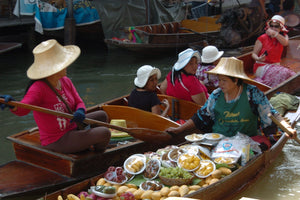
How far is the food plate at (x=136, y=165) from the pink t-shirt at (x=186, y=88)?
159 cm

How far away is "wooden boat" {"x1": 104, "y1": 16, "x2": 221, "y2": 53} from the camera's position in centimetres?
1091

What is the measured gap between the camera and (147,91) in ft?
15.6

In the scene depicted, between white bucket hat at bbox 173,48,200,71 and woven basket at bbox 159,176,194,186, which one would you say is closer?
woven basket at bbox 159,176,194,186

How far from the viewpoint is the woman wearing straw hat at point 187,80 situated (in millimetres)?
4824

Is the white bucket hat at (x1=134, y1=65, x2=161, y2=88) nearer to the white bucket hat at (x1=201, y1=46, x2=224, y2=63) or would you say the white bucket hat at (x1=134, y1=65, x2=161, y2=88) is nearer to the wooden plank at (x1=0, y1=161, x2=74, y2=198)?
the white bucket hat at (x1=201, y1=46, x2=224, y2=63)

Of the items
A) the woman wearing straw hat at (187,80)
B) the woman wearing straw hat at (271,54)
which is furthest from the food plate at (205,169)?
the woman wearing straw hat at (271,54)

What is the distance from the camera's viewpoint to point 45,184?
368 cm

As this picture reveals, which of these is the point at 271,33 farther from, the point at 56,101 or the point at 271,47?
the point at 56,101

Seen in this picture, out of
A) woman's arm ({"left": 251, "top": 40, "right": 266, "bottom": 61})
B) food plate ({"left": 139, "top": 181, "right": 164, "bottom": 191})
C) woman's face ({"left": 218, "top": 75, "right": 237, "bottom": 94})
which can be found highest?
woman's face ({"left": 218, "top": 75, "right": 237, "bottom": 94})

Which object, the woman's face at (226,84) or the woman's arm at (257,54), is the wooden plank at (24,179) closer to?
the woman's face at (226,84)

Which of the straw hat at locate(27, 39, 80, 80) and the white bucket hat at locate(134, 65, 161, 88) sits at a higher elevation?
the straw hat at locate(27, 39, 80, 80)

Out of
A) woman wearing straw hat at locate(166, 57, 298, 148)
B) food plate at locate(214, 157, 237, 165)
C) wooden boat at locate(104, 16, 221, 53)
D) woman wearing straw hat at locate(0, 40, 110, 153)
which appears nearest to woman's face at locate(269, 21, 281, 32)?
woman wearing straw hat at locate(166, 57, 298, 148)

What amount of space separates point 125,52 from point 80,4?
222 cm

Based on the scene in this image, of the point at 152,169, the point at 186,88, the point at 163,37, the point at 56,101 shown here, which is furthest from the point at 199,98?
the point at 163,37
